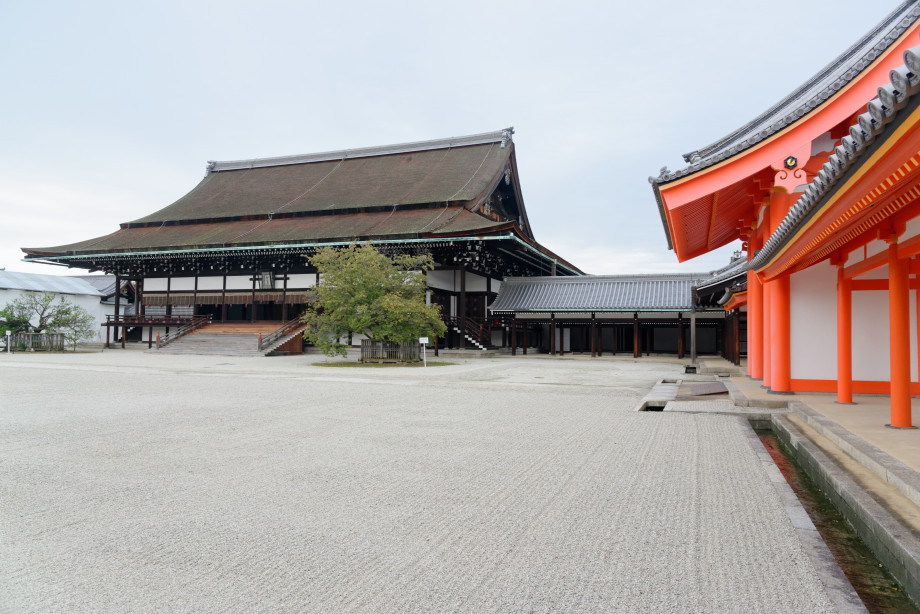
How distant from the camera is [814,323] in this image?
29.2 feet

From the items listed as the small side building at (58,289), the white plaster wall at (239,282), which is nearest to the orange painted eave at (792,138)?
the white plaster wall at (239,282)

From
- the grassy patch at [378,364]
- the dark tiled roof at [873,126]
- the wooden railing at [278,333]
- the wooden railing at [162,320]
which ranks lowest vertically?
the grassy patch at [378,364]

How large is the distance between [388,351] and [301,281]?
872cm

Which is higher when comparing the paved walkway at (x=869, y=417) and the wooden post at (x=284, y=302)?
the wooden post at (x=284, y=302)

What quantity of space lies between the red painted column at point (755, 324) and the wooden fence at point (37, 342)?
27.6m

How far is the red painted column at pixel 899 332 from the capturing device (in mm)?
5328

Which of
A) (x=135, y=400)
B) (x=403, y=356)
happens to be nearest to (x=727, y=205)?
(x=135, y=400)

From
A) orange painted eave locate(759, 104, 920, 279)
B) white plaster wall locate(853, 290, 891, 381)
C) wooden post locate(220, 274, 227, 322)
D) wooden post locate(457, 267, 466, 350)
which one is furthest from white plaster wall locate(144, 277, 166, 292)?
orange painted eave locate(759, 104, 920, 279)

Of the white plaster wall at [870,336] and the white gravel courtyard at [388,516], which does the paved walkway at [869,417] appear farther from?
the white gravel courtyard at [388,516]

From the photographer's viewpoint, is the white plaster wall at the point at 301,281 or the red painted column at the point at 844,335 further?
the white plaster wall at the point at 301,281

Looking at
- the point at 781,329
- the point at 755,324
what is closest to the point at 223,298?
the point at 755,324

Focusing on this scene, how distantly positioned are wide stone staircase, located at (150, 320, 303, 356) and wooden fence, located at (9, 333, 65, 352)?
17.3 feet

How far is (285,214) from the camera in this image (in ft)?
95.6

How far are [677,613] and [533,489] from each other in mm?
1937
